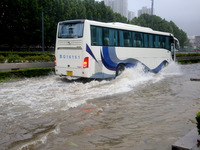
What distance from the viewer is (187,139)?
477 cm

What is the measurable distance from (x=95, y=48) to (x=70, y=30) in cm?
167

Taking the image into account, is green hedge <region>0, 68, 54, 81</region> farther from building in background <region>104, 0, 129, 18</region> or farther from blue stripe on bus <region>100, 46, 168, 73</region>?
building in background <region>104, 0, 129, 18</region>

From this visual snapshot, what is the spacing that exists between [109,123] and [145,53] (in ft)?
37.1

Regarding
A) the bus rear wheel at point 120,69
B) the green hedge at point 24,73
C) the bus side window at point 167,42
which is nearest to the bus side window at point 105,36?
the bus rear wheel at point 120,69

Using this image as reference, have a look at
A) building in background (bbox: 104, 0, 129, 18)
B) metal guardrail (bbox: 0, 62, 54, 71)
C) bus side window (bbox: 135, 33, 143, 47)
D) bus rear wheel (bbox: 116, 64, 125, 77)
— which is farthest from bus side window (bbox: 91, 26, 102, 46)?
building in background (bbox: 104, 0, 129, 18)

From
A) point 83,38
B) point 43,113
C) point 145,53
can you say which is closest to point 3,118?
point 43,113

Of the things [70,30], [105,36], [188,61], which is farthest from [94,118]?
[188,61]

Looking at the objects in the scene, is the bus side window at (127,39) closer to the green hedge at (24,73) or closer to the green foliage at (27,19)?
the green hedge at (24,73)

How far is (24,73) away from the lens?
49.2ft

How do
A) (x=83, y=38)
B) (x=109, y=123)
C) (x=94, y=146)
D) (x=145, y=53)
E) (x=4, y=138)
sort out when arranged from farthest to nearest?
(x=145, y=53) → (x=83, y=38) → (x=109, y=123) → (x=4, y=138) → (x=94, y=146)

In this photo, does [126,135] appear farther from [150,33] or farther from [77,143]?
[150,33]

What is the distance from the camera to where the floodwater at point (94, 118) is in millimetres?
5297

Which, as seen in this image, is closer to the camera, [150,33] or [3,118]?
[3,118]

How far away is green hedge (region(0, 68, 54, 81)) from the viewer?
45.6 ft
